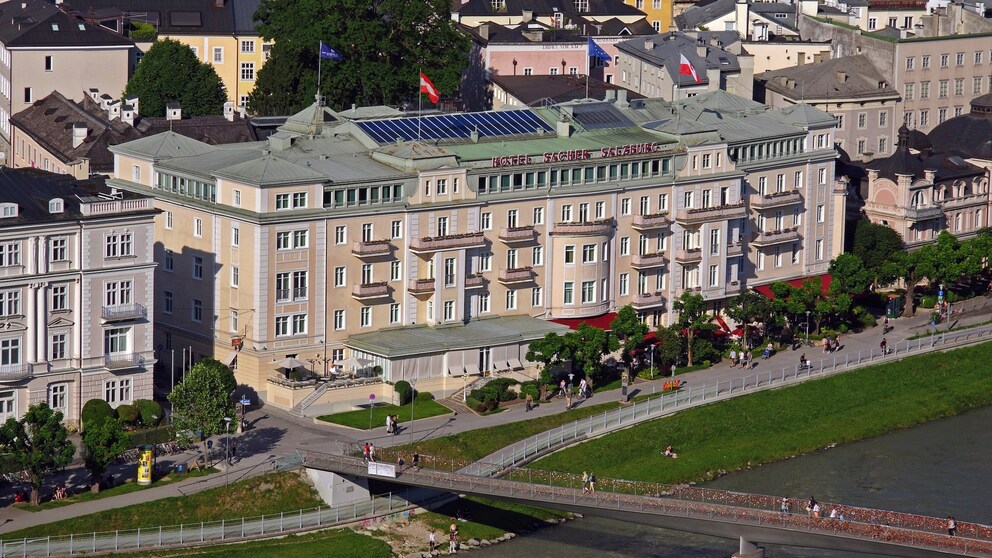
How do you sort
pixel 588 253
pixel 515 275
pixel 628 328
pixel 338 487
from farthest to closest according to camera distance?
pixel 588 253, pixel 515 275, pixel 628 328, pixel 338 487

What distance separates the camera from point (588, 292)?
6998 inches

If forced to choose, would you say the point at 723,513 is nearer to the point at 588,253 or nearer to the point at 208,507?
the point at 208,507

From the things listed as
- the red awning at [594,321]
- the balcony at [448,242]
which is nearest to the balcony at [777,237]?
the red awning at [594,321]

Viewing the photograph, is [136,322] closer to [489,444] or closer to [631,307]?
[489,444]

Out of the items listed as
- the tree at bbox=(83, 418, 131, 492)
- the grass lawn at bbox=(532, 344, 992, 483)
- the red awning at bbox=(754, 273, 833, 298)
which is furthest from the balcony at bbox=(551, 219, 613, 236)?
the tree at bbox=(83, 418, 131, 492)

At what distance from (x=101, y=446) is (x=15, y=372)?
11.1 metres

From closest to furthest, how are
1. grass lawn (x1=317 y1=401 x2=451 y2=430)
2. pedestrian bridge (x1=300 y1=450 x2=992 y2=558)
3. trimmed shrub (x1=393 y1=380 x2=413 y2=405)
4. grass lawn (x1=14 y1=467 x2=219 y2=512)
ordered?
pedestrian bridge (x1=300 y1=450 x2=992 y2=558)
grass lawn (x1=14 y1=467 x2=219 y2=512)
grass lawn (x1=317 y1=401 x2=451 y2=430)
trimmed shrub (x1=393 y1=380 x2=413 y2=405)

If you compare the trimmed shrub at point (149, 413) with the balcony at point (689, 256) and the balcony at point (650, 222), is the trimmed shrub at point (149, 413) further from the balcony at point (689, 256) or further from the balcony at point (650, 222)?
the balcony at point (689, 256)

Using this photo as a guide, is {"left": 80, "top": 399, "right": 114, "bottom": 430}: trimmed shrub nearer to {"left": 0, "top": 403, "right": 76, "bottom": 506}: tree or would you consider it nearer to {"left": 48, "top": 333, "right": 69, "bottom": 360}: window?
{"left": 48, "top": 333, "right": 69, "bottom": 360}: window

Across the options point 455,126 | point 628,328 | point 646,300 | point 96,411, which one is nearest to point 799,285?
point 646,300

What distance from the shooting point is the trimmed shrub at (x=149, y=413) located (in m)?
150

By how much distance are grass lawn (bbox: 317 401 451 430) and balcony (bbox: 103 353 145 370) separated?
1344 cm

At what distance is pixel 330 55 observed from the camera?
7441 inches

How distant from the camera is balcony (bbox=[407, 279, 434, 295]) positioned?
550 ft
